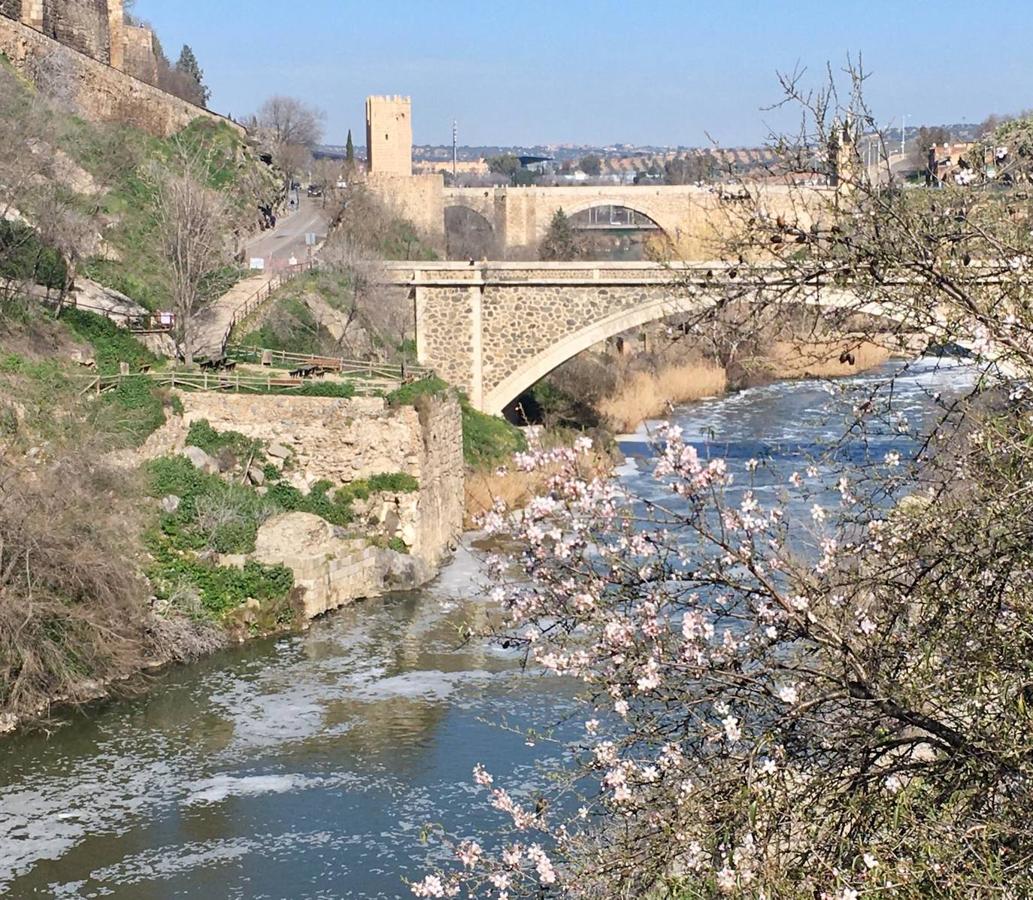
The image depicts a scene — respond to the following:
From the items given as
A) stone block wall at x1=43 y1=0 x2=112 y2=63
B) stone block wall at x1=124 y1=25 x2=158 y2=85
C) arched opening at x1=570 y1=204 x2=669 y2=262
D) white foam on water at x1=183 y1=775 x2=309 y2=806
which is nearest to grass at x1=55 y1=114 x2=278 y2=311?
stone block wall at x1=43 y1=0 x2=112 y2=63

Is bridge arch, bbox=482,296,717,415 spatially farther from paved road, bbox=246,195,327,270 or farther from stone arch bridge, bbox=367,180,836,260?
stone arch bridge, bbox=367,180,836,260

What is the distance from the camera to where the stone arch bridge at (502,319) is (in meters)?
28.9

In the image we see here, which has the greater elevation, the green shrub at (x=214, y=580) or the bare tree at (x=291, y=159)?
the bare tree at (x=291, y=159)

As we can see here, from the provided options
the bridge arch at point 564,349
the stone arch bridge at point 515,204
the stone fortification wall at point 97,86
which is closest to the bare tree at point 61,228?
the bridge arch at point 564,349

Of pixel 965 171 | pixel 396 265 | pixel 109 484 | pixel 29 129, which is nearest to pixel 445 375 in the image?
pixel 396 265

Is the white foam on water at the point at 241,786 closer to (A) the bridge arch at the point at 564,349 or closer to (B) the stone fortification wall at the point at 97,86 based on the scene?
(A) the bridge arch at the point at 564,349

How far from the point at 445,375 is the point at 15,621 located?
48.4ft

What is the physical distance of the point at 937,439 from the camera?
5527 mm

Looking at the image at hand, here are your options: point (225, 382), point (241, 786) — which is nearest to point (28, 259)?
point (225, 382)

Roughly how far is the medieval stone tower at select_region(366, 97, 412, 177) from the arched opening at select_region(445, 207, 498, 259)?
10.4 ft

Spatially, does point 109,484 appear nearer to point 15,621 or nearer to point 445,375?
Answer: point 15,621

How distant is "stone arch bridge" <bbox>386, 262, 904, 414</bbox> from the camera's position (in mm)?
28859

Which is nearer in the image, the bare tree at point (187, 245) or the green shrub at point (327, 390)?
the green shrub at point (327, 390)

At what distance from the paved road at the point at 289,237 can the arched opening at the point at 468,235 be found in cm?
481
